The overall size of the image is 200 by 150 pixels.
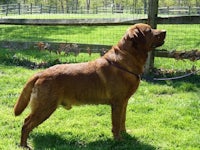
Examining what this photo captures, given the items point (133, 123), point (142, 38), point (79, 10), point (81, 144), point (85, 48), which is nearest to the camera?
point (142, 38)

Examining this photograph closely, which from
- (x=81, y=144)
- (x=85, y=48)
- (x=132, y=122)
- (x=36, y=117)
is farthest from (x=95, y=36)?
(x=36, y=117)

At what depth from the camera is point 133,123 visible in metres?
5.47

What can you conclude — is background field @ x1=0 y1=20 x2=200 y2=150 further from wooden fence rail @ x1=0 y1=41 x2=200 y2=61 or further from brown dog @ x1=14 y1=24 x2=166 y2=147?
wooden fence rail @ x1=0 y1=41 x2=200 y2=61

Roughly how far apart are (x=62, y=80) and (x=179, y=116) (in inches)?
81.8

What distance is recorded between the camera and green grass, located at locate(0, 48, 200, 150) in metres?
4.74

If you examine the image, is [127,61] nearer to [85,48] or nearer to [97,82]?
[97,82]

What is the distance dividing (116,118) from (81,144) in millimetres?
569

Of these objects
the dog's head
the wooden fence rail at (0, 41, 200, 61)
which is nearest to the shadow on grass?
the dog's head

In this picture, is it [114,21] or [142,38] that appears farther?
[114,21]

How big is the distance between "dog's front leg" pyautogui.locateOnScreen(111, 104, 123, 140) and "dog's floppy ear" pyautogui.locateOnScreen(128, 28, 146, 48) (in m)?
0.83

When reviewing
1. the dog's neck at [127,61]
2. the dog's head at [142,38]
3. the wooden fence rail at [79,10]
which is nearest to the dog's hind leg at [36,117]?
the dog's neck at [127,61]

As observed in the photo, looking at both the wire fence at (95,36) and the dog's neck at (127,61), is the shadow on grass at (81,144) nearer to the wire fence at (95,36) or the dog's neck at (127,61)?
the dog's neck at (127,61)

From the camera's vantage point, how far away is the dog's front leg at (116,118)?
467cm

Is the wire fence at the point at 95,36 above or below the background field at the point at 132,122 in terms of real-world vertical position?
above
